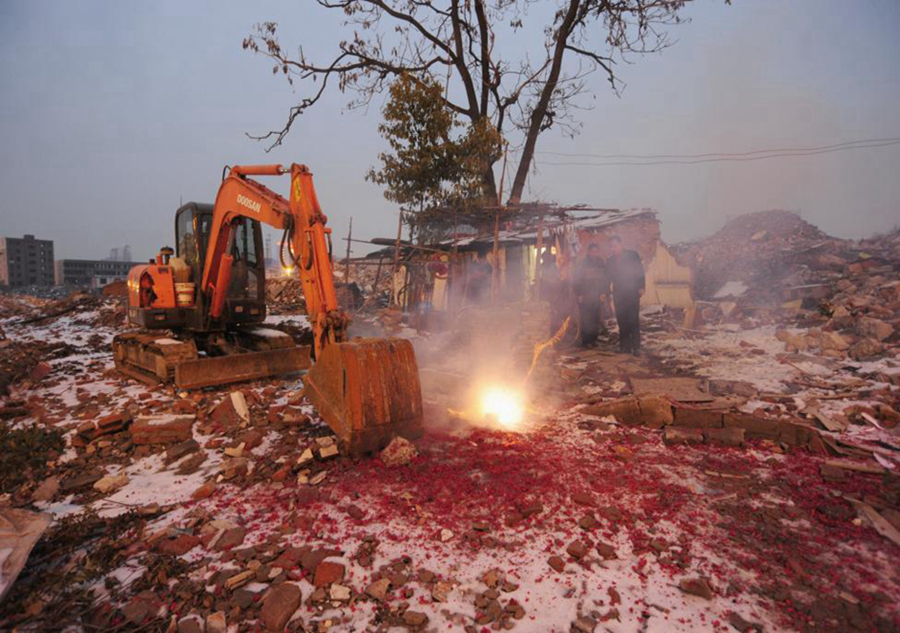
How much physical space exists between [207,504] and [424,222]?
15.5m

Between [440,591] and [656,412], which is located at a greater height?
[656,412]

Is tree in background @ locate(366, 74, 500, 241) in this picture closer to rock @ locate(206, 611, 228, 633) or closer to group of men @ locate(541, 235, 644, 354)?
group of men @ locate(541, 235, 644, 354)

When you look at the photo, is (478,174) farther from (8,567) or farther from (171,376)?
(8,567)

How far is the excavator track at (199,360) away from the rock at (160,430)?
1.61m

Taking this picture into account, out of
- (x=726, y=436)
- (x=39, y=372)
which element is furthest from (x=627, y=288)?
(x=39, y=372)

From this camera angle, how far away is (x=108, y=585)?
96.7 inches

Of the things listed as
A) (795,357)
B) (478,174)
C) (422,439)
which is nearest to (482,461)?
(422,439)

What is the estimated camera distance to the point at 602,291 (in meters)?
9.34

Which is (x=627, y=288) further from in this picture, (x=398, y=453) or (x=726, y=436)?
(x=398, y=453)

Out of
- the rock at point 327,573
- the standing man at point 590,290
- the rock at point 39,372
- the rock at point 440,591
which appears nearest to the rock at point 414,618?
the rock at point 440,591

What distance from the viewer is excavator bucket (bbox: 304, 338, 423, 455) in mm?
3785

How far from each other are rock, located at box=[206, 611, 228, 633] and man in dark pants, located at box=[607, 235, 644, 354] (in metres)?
8.17

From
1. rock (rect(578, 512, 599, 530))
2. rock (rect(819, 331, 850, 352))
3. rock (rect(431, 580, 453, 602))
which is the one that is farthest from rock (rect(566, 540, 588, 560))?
rock (rect(819, 331, 850, 352))

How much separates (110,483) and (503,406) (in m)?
4.23
